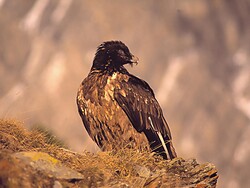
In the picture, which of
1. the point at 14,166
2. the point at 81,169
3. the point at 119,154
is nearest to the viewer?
the point at 14,166

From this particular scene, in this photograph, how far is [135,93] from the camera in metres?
14.4

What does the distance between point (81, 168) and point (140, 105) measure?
482cm

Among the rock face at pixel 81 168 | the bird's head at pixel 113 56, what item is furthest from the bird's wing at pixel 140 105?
the rock face at pixel 81 168

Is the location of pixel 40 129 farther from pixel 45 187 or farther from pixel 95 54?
pixel 95 54

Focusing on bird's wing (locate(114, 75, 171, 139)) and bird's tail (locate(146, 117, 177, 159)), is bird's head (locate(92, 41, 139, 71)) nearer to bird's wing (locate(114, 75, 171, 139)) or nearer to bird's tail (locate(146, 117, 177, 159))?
bird's wing (locate(114, 75, 171, 139))

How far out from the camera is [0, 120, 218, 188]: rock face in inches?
345

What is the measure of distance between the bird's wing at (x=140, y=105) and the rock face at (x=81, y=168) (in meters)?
2.35

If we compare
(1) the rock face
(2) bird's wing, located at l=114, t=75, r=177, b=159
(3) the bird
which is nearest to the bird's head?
(3) the bird

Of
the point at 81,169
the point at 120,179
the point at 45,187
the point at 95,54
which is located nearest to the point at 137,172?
the point at 120,179

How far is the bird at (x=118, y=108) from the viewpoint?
13578 mm

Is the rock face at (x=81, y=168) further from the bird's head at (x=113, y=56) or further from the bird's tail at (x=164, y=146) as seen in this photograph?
the bird's head at (x=113, y=56)

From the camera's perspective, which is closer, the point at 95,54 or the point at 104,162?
the point at 104,162

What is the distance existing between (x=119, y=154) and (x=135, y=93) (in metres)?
3.34

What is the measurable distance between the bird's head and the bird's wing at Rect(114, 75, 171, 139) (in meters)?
0.46
